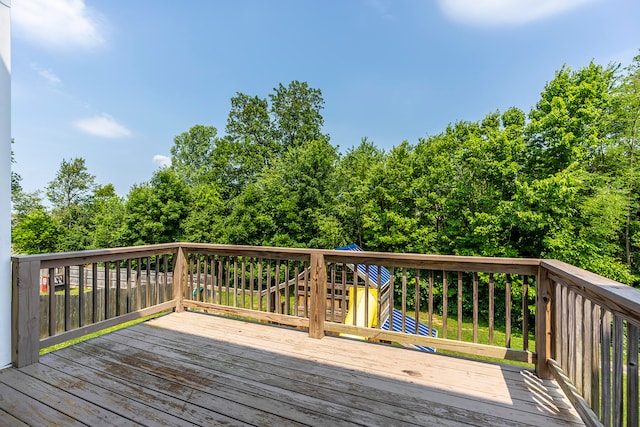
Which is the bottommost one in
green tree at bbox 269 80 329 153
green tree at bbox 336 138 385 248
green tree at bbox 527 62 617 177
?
green tree at bbox 336 138 385 248

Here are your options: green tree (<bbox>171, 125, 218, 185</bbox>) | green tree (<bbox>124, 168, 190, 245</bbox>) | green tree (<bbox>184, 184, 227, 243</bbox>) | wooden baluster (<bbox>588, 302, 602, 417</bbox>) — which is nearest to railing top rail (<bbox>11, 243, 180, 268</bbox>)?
wooden baluster (<bbox>588, 302, 602, 417</bbox>)

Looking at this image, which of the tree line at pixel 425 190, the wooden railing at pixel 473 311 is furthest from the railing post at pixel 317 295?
the tree line at pixel 425 190

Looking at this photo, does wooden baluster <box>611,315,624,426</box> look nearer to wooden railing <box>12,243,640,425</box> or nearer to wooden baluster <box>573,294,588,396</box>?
wooden railing <box>12,243,640,425</box>

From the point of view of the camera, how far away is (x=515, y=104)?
42.7 ft

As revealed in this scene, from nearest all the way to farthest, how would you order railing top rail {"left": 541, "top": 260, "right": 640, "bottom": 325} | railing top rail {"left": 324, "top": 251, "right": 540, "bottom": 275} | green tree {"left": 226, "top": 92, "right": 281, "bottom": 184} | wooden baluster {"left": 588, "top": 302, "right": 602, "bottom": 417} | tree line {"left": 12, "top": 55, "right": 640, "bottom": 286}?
railing top rail {"left": 541, "top": 260, "right": 640, "bottom": 325} < wooden baluster {"left": 588, "top": 302, "right": 602, "bottom": 417} < railing top rail {"left": 324, "top": 251, "right": 540, "bottom": 275} < tree line {"left": 12, "top": 55, "right": 640, "bottom": 286} < green tree {"left": 226, "top": 92, "right": 281, "bottom": 184}

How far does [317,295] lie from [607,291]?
2.24m

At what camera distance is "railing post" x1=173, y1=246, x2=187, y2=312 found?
3.83 m

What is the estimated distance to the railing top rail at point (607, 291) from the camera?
3.66ft

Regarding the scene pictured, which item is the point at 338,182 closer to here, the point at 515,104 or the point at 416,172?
the point at 416,172

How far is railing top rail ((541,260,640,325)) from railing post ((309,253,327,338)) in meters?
1.93

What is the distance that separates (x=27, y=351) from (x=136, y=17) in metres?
8.10

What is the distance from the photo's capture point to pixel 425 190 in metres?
13.9

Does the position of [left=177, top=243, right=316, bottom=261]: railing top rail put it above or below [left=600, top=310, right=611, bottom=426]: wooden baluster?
above

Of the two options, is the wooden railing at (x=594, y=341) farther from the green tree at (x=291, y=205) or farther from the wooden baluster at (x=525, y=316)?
the green tree at (x=291, y=205)
